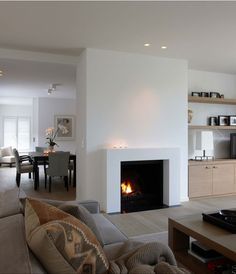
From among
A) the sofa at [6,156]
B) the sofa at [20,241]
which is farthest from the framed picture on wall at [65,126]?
the sofa at [20,241]

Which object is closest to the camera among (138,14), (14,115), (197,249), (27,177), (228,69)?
(197,249)

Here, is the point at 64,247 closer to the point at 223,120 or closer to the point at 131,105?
the point at 131,105

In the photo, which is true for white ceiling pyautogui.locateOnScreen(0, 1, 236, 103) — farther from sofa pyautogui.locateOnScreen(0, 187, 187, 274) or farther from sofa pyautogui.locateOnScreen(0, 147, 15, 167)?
sofa pyautogui.locateOnScreen(0, 147, 15, 167)

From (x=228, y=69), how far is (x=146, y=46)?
7.91 feet

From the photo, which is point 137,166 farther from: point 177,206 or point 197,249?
point 197,249

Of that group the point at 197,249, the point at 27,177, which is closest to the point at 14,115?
the point at 27,177

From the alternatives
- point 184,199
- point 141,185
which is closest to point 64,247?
point 141,185

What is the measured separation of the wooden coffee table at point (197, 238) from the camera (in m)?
1.95

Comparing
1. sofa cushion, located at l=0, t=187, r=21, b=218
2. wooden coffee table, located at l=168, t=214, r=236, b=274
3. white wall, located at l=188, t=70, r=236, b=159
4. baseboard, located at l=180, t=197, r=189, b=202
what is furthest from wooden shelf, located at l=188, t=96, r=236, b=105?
sofa cushion, located at l=0, t=187, r=21, b=218

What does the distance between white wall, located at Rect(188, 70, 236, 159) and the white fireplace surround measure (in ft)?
→ 3.71

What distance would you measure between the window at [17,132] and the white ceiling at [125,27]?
7.38 meters

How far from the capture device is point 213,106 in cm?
594

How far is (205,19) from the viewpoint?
315cm

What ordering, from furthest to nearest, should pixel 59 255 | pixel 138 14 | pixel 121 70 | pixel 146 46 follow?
pixel 121 70 < pixel 146 46 < pixel 138 14 < pixel 59 255
